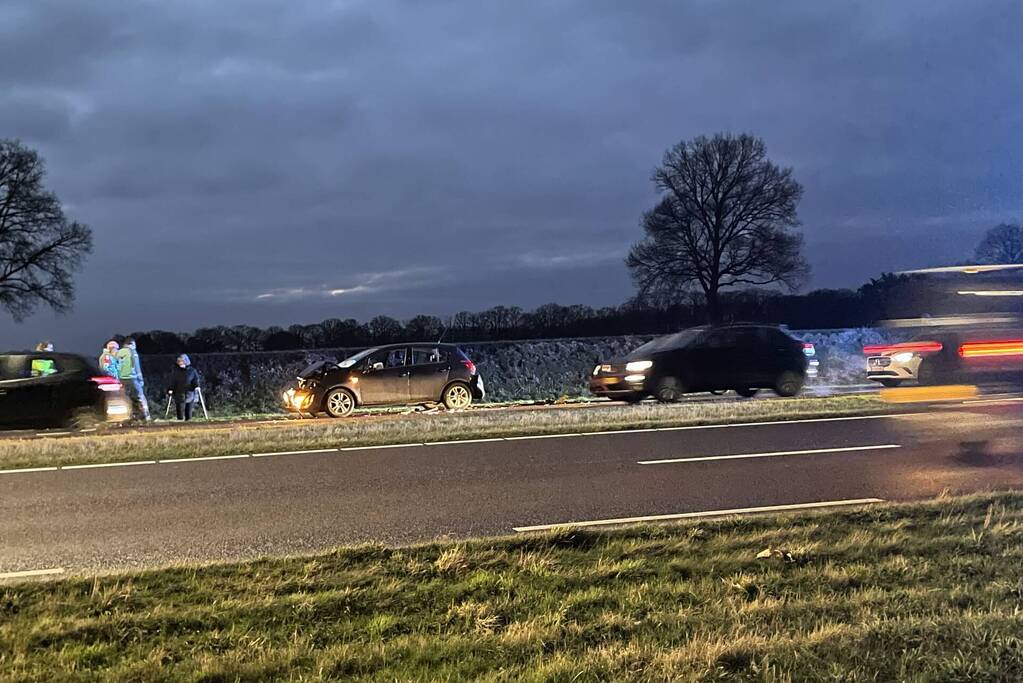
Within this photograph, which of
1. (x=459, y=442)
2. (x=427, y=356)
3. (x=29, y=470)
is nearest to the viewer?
(x=29, y=470)

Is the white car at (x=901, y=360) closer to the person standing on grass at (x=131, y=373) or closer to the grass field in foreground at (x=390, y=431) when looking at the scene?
the grass field in foreground at (x=390, y=431)

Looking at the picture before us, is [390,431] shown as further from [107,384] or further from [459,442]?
[107,384]

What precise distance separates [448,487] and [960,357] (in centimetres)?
865

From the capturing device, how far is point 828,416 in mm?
14500

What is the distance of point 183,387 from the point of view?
19516 millimetres

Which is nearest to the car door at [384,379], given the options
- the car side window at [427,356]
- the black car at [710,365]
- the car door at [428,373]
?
the car door at [428,373]

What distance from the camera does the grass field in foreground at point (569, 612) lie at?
365 centimetres

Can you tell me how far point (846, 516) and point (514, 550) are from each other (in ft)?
9.18

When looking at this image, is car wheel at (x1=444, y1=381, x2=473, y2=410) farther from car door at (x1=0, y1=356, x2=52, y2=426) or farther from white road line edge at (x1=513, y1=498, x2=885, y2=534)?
white road line edge at (x1=513, y1=498, x2=885, y2=534)

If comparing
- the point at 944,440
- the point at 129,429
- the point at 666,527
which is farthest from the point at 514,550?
the point at 129,429

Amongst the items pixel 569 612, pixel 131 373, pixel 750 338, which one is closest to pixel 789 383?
pixel 750 338

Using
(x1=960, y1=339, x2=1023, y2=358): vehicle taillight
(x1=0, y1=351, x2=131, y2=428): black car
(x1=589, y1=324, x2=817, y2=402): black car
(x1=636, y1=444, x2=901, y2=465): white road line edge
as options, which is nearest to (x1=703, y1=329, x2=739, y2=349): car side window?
(x1=589, y1=324, x2=817, y2=402): black car

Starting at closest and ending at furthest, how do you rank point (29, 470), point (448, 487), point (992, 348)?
point (448, 487) < point (29, 470) < point (992, 348)

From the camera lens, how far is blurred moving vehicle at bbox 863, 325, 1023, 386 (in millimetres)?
11969
